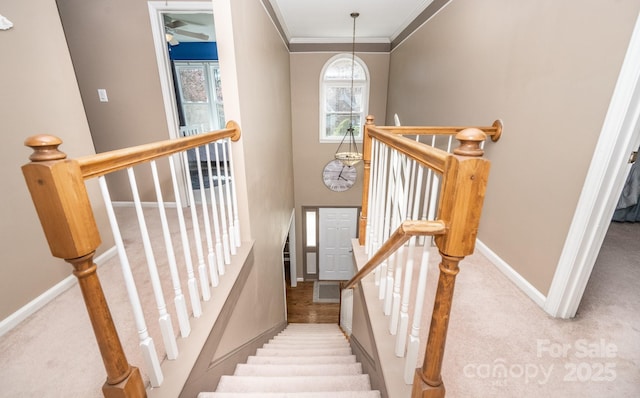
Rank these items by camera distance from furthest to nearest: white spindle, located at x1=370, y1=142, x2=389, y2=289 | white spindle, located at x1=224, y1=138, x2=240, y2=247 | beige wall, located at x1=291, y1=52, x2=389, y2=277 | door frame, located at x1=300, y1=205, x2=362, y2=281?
door frame, located at x1=300, y1=205, x2=362, y2=281 → beige wall, located at x1=291, y1=52, x2=389, y2=277 → white spindle, located at x1=224, y1=138, x2=240, y2=247 → white spindle, located at x1=370, y1=142, x2=389, y2=289

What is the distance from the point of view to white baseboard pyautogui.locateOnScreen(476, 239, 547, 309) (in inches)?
64.4

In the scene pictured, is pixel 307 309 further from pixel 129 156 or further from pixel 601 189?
pixel 129 156

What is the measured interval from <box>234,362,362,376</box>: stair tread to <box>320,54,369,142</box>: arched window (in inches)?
176

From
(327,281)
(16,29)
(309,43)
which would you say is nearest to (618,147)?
(16,29)

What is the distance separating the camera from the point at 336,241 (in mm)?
6336

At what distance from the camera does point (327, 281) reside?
6.49 metres

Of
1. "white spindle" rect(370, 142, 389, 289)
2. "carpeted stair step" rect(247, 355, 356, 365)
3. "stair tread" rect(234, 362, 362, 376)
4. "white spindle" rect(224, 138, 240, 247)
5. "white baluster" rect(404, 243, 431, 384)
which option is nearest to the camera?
"white baluster" rect(404, 243, 431, 384)

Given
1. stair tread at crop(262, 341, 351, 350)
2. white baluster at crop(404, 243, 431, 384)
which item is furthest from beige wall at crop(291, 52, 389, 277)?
white baluster at crop(404, 243, 431, 384)

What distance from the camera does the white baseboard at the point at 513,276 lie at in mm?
1637

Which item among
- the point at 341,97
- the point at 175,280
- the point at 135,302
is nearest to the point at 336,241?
the point at 341,97

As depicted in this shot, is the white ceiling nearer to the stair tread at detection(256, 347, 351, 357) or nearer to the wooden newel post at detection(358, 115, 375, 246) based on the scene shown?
the wooden newel post at detection(358, 115, 375, 246)

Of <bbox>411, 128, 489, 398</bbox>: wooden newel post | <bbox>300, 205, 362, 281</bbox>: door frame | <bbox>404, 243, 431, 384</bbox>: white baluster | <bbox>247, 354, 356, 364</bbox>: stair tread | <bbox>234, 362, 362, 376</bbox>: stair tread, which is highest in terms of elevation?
<bbox>411, 128, 489, 398</bbox>: wooden newel post

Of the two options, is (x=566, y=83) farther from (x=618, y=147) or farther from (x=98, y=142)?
(x=98, y=142)

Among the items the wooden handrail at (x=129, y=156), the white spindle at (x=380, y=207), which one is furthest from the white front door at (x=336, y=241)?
the wooden handrail at (x=129, y=156)
